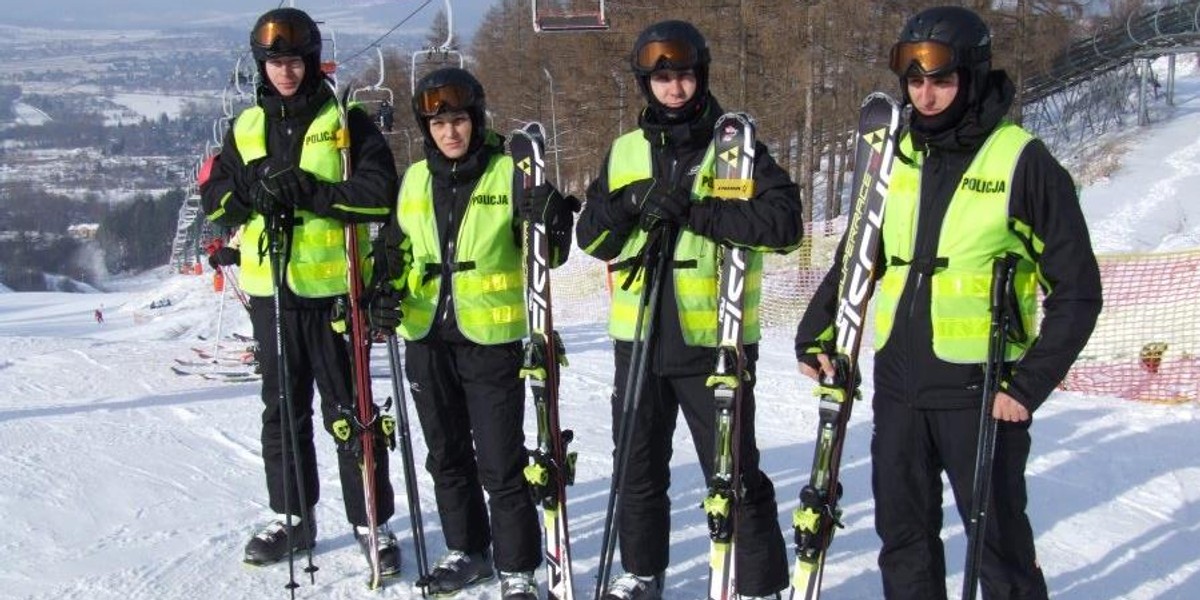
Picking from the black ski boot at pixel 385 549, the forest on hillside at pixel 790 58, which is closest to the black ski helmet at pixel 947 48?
the black ski boot at pixel 385 549

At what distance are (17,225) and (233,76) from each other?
111 metres

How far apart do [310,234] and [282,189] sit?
33cm

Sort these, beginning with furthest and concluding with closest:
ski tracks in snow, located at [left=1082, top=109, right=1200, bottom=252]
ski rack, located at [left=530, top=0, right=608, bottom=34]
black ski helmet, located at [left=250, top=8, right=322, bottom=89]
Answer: ski tracks in snow, located at [left=1082, top=109, right=1200, bottom=252]
ski rack, located at [left=530, top=0, right=608, bottom=34]
black ski helmet, located at [left=250, top=8, right=322, bottom=89]

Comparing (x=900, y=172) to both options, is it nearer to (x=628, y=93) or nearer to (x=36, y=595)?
(x=36, y=595)

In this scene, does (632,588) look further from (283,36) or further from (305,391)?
(283,36)

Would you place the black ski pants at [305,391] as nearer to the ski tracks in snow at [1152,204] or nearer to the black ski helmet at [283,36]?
the black ski helmet at [283,36]

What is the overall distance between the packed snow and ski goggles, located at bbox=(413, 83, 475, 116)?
198 cm

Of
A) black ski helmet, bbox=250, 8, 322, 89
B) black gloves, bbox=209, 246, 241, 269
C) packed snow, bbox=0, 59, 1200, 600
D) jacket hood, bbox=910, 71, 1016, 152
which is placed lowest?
packed snow, bbox=0, 59, 1200, 600

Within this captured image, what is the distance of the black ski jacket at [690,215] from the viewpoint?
3.46 meters

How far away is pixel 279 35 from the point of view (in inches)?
162

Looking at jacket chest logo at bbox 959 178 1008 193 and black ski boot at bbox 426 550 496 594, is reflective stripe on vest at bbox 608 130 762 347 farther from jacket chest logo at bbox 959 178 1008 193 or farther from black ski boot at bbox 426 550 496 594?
black ski boot at bbox 426 550 496 594

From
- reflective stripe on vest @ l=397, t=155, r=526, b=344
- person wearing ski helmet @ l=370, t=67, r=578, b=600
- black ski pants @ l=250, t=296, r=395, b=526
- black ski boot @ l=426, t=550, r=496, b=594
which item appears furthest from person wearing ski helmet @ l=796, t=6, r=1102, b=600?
black ski pants @ l=250, t=296, r=395, b=526

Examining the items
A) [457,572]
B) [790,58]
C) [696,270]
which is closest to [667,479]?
[696,270]

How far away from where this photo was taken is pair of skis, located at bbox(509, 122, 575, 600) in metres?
3.87
